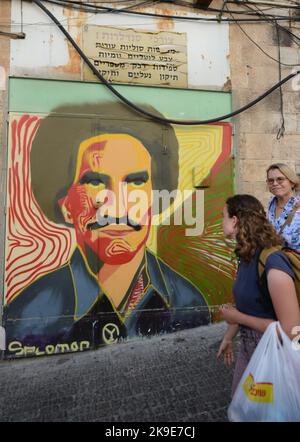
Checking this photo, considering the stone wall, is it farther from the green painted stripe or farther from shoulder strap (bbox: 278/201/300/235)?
shoulder strap (bbox: 278/201/300/235)

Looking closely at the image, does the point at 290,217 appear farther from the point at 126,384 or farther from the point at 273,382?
the point at 126,384

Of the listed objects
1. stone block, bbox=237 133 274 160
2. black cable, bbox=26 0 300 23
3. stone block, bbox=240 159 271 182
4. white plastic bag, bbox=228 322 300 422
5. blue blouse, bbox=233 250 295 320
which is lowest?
white plastic bag, bbox=228 322 300 422

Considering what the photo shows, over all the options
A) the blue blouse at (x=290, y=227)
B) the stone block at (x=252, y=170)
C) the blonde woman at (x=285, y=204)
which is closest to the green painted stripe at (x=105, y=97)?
the stone block at (x=252, y=170)

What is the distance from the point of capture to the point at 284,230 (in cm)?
270

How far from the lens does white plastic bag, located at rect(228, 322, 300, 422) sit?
1.68m

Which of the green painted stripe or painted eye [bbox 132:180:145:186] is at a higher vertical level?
the green painted stripe

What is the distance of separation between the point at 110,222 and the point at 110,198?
12.4 inches

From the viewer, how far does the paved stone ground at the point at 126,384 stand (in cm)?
302

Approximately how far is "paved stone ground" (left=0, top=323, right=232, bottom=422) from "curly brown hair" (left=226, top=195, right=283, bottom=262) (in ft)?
5.63

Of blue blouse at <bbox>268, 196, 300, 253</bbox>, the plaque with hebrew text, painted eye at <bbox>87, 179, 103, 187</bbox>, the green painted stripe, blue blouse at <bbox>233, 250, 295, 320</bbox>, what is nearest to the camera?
blue blouse at <bbox>233, 250, 295, 320</bbox>

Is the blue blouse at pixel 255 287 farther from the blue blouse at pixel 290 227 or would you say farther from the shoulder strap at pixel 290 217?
the shoulder strap at pixel 290 217

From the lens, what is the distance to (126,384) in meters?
3.51

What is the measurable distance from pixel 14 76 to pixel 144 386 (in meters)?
3.95

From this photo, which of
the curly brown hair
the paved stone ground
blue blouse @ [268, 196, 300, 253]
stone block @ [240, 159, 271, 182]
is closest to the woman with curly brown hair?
the curly brown hair
